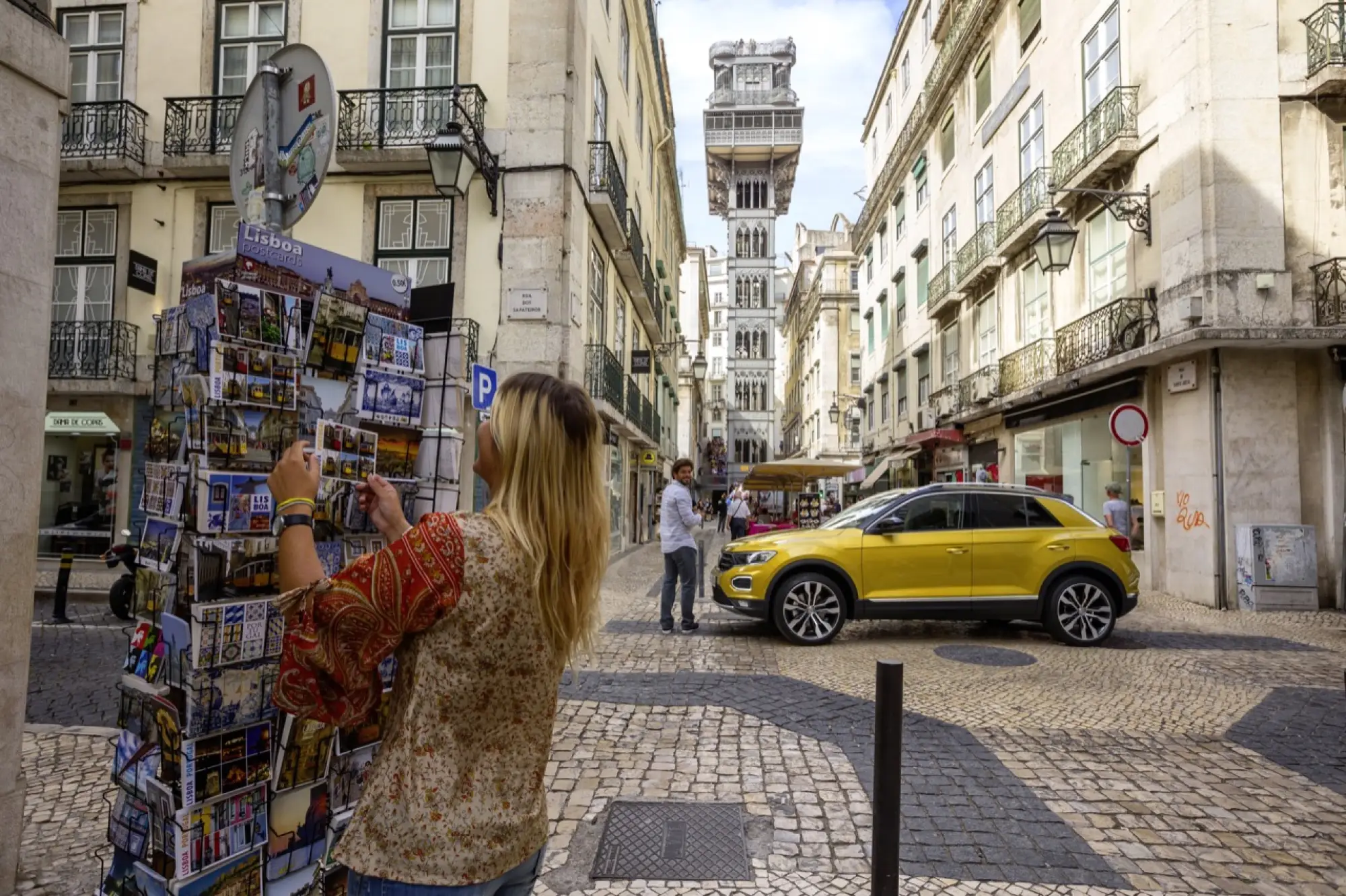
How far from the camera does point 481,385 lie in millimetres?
8633

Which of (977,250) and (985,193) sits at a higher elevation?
(985,193)

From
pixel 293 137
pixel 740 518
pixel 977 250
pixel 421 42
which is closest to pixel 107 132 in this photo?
pixel 421 42

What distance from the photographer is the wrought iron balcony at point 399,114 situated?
563 inches

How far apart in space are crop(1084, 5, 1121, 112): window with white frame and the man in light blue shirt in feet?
40.2

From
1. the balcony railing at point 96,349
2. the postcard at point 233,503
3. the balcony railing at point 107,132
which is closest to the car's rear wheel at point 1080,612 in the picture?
the postcard at point 233,503

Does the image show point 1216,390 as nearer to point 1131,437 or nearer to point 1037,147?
point 1131,437

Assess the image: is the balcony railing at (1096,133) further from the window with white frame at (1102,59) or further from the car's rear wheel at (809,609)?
the car's rear wheel at (809,609)

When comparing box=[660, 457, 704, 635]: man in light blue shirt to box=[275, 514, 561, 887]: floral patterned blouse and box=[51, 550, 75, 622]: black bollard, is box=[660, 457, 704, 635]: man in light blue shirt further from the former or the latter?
box=[275, 514, 561, 887]: floral patterned blouse

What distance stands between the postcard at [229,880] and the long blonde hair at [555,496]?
1.42 meters

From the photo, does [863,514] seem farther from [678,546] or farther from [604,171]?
[604,171]

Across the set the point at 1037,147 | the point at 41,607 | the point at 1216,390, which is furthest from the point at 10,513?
the point at 1037,147

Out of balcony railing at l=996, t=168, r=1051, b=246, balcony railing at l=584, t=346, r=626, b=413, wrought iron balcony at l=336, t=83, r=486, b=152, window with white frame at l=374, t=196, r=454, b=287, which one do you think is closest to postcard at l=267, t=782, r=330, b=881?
window with white frame at l=374, t=196, r=454, b=287

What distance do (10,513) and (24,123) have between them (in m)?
1.49

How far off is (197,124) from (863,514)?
14.9 metres
